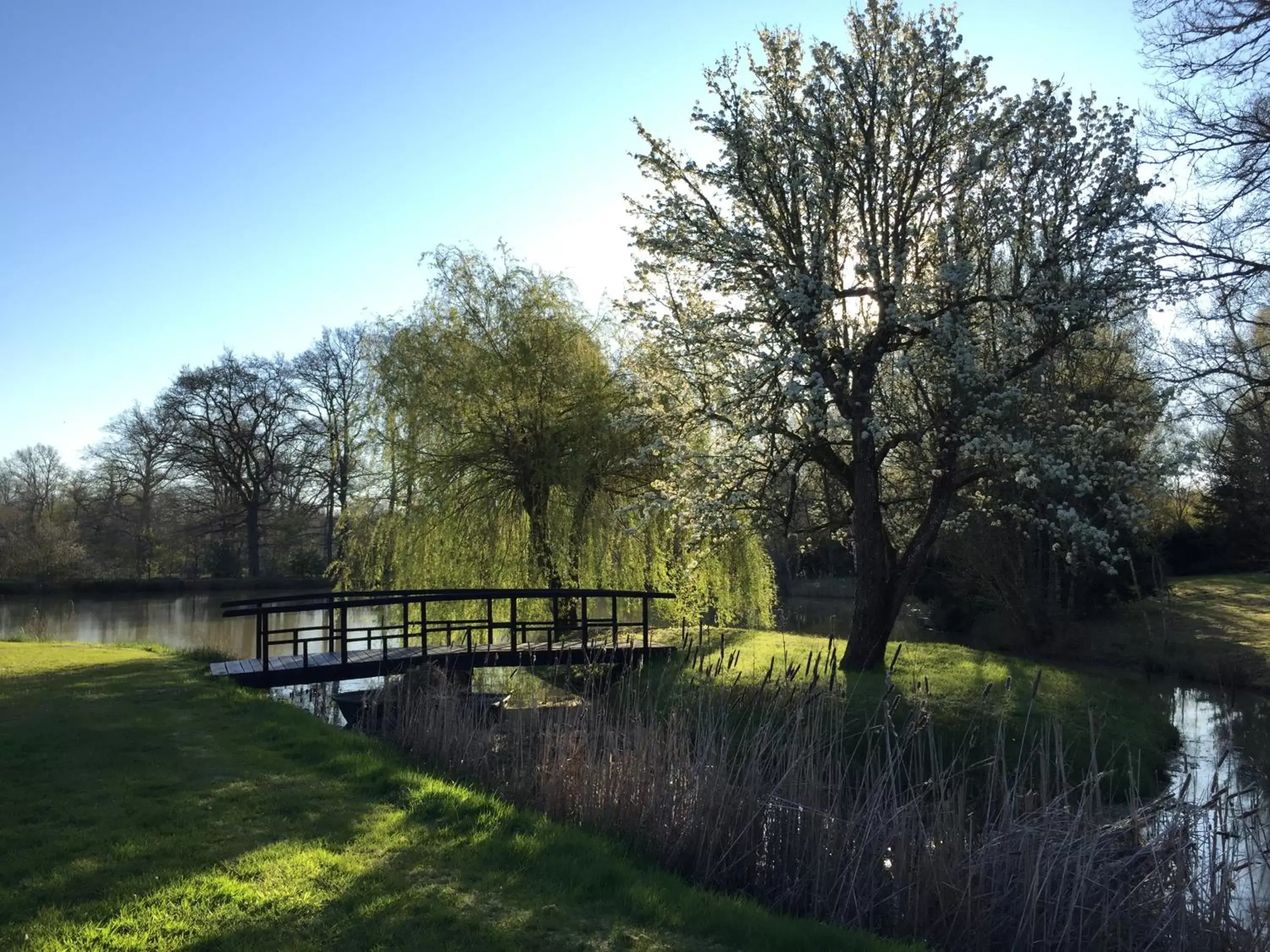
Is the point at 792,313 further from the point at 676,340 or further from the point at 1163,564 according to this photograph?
the point at 1163,564

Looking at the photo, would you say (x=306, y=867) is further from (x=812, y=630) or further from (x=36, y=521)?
(x=36, y=521)

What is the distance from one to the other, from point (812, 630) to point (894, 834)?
22.5m

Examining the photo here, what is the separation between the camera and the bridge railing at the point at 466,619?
44.0 ft

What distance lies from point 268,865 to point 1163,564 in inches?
1058

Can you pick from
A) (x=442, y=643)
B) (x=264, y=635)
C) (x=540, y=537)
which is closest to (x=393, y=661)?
(x=264, y=635)

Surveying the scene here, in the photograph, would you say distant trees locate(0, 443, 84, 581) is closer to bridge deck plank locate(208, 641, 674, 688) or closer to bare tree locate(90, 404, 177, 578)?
bare tree locate(90, 404, 177, 578)

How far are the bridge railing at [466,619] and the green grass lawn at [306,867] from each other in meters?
5.13

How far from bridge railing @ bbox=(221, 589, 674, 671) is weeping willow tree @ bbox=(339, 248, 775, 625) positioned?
0.74m

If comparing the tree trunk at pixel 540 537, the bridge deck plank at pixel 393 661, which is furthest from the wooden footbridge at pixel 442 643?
the tree trunk at pixel 540 537

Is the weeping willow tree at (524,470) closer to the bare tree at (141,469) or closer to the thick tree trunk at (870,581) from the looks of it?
the thick tree trunk at (870,581)

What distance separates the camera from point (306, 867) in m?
4.81

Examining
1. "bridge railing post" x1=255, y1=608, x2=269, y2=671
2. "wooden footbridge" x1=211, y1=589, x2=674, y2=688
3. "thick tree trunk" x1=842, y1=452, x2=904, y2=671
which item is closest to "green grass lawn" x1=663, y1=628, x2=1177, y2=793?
"thick tree trunk" x1=842, y1=452, x2=904, y2=671

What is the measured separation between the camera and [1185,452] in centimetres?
1138

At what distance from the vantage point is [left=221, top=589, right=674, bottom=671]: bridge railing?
13.4 m
